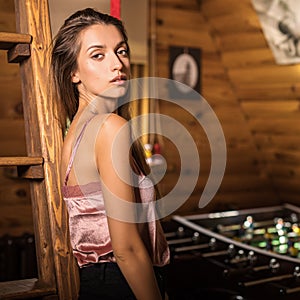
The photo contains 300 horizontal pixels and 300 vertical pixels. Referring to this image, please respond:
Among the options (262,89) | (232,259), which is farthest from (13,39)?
(262,89)

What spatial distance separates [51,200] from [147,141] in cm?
281

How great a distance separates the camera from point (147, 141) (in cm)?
455

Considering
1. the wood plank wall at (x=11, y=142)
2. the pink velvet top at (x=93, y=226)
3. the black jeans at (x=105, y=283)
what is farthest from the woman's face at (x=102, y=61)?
the wood plank wall at (x=11, y=142)

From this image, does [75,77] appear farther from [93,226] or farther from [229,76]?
[229,76]

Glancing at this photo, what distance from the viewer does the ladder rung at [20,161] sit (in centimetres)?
167

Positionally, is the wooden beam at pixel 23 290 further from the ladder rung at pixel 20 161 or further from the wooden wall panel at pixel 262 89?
the wooden wall panel at pixel 262 89

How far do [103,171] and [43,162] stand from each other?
369mm

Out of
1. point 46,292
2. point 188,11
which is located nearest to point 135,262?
point 46,292

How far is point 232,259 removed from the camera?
3223mm

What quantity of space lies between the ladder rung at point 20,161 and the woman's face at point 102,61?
30 centimetres

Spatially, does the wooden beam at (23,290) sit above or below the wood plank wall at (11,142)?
below

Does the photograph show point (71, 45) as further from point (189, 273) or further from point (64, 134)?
point (189, 273)

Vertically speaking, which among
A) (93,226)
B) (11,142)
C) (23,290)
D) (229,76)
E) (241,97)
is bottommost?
(23,290)

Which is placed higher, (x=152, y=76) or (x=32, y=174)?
(x=152, y=76)
